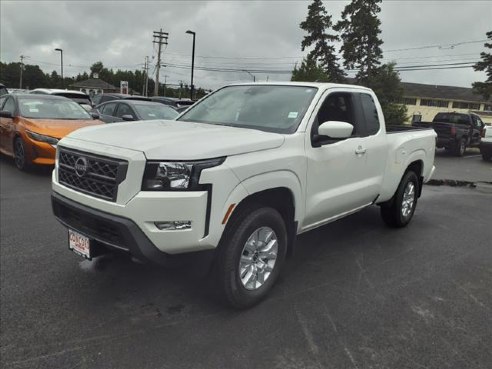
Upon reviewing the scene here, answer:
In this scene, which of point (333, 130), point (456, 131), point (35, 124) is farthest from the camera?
point (456, 131)

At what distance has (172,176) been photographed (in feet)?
9.52

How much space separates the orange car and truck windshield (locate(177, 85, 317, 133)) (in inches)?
180

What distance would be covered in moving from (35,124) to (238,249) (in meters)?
6.64

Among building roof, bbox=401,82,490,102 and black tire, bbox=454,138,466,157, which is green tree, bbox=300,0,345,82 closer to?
black tire, bbox=454,138,466,157

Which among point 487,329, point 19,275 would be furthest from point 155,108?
point 487,329

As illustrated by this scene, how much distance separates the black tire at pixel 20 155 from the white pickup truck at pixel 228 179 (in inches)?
200

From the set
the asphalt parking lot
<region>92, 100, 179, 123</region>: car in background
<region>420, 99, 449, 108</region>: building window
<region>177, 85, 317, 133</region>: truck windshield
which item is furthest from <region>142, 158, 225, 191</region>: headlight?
<region>420, 99, 449, 108</region>: building window

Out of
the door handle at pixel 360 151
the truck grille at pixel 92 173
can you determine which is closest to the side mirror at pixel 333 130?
the door handle at pixel 360 151

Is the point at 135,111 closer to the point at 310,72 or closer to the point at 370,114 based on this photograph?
the point at 370,114

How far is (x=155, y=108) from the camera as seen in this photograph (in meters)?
11.3

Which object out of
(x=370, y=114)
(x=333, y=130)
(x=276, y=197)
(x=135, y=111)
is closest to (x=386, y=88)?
(x=135, y=111)

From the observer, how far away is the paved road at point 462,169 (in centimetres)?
1212

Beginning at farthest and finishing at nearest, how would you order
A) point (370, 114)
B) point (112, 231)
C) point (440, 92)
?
point (440, 92) → point (370, 114) → point (112, 231)

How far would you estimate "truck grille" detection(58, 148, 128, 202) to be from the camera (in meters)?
2.98
